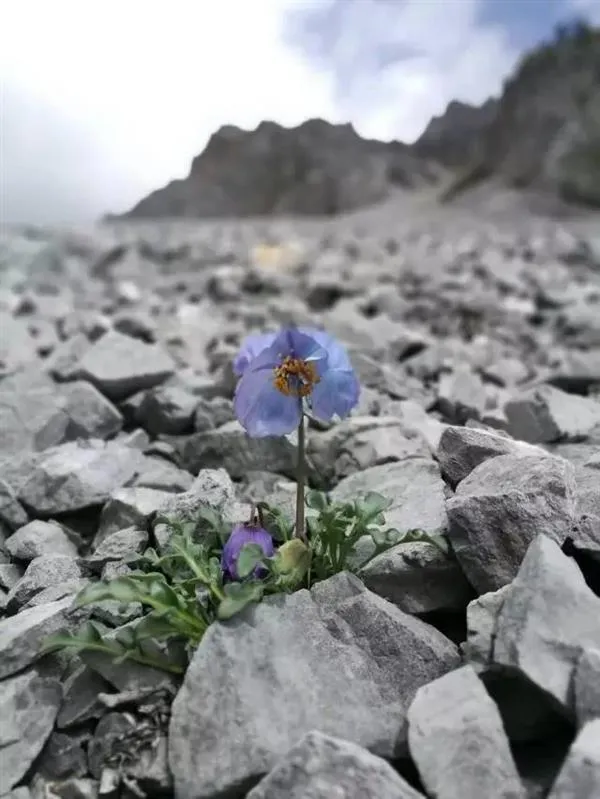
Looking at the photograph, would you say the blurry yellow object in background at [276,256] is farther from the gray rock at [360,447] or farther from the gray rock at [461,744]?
the gray rock at [461,744]

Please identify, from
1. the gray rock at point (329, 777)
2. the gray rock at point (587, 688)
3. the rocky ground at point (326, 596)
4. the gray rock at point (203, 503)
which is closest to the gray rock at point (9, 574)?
the rocky ground at point (326, 596)

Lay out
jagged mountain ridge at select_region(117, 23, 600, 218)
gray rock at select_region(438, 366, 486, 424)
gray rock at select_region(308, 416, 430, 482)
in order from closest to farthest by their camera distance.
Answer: gray rock at select_region(308, 416, 430, 482), gray rock at select_region(438, 366, 486, 424), jagged mountain ridge at select_region(117, 23, 600, 218)

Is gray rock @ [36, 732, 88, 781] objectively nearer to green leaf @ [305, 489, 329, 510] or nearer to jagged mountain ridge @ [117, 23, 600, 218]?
green leaf @ [305, 489, 329, 510]

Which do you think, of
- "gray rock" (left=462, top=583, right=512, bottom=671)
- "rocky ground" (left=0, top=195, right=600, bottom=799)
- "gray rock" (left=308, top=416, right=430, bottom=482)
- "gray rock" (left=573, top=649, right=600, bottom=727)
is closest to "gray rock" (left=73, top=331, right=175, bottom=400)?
"rocky ground" (left=0, top=195, right=600, bottom=799)

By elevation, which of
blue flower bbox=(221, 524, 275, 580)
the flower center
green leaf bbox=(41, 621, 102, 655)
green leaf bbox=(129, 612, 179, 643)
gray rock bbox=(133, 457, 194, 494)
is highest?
the flower center

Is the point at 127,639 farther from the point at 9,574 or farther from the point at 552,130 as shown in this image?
the point at 552,130

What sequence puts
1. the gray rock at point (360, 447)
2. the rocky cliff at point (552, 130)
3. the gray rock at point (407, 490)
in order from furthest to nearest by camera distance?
the rocky cliff at point (552, 130)
the gray rock at point (360, 447)
the gray rock at point (407, 490)

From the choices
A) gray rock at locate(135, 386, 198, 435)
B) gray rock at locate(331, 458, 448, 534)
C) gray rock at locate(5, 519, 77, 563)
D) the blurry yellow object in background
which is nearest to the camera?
gray rock at locate(331, 458, 448, 534)
